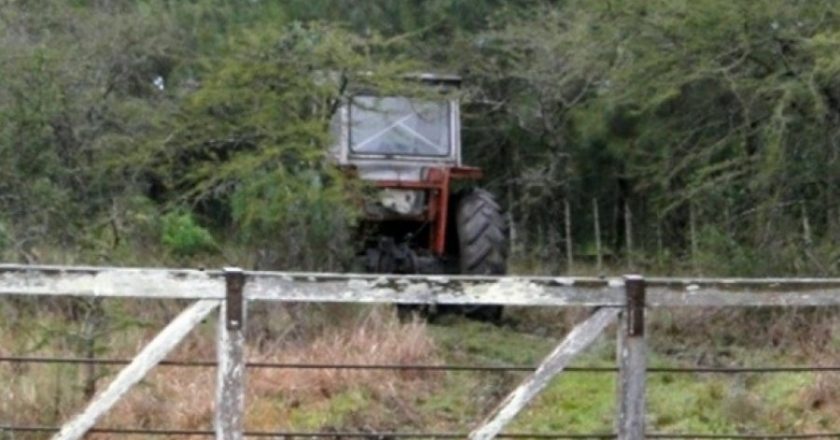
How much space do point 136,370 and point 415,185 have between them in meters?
10.1

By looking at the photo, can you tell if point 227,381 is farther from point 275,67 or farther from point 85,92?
point 85,92

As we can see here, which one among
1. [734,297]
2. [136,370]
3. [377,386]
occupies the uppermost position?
[734,297]

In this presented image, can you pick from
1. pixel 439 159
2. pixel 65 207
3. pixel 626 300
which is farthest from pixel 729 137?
pixel 626 300

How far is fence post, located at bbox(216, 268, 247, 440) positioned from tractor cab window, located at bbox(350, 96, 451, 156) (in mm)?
9484

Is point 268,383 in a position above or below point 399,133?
below

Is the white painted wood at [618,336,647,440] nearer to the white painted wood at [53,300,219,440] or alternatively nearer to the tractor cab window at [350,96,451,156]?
the white painted wood at [53,300,219,440]

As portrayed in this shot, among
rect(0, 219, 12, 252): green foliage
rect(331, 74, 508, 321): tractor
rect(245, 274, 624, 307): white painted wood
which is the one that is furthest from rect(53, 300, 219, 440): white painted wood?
rect(331, 74, 508, 321): tractor

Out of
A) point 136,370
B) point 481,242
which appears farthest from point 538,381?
point 481,242

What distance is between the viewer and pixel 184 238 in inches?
A: 607

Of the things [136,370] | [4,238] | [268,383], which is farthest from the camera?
[4,238]

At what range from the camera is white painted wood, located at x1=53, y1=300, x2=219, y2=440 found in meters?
6.88

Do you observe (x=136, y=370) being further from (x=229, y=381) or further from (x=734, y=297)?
(x=734, y=297)

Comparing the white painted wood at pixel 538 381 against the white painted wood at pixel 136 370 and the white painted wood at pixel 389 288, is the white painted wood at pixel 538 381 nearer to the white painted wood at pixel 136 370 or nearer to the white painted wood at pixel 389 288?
the white painted wood at pixel 389 288

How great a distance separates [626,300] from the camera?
7164 mm
